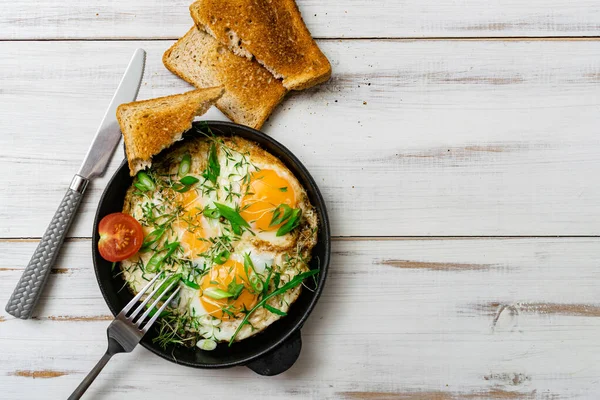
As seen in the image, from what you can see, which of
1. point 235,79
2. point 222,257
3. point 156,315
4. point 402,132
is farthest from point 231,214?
point 402,132

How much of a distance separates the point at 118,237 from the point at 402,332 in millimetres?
1291

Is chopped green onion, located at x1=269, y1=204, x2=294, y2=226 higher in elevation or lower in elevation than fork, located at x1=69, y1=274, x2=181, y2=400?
higher

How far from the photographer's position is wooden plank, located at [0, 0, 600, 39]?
101 inches

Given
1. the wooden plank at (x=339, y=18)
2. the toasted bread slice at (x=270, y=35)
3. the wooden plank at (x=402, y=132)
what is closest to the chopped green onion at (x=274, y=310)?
the wooden plank at (x=402, y=132)

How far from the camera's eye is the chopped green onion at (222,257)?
7.40ft

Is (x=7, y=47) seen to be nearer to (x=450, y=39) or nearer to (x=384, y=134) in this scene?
(x=384, y=134)

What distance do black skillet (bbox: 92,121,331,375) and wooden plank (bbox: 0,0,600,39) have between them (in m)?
0.62

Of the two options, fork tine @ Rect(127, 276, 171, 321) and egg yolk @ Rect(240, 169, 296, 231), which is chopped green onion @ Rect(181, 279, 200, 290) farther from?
egg yolk @ Rect(240, 169, 296, 231)

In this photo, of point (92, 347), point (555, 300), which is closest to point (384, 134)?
point (555, 300)

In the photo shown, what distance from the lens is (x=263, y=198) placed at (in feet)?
7.43

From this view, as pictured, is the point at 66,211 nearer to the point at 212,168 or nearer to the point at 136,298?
the point at 136,298

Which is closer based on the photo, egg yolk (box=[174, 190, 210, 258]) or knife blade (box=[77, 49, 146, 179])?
egg yolk (box=[174, 190, 210, 258])

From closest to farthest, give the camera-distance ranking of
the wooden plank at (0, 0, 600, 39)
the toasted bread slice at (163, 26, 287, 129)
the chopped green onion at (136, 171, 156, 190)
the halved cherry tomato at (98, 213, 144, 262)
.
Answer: the halved cherry tomato at (98, 213, 144, 262) → the chopped green onion at (136, 171, 156, 190) → the toasted bread slice at (163, 26, 287, 129) → the wooden plank at (0, 0, 600, 39)

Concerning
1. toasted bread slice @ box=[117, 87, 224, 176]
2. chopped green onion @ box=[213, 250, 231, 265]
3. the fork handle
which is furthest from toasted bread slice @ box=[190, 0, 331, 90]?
the fork handle
